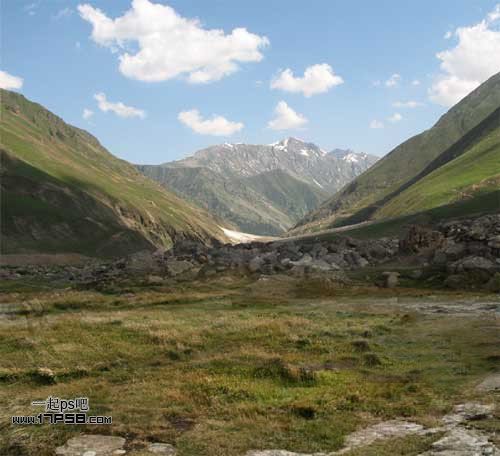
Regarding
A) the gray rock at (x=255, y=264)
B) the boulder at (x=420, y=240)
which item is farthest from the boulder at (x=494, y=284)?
the gray rock at (x=255, y=264)

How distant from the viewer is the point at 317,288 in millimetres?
51312

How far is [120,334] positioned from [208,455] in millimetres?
16872

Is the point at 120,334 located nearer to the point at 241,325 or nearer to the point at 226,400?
the point at 241,325

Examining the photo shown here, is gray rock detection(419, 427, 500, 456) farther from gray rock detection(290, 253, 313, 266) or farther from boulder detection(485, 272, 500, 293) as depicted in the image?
gray rock detection(290, 253, 313, 266)

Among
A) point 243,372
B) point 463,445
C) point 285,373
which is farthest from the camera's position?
point 243,372

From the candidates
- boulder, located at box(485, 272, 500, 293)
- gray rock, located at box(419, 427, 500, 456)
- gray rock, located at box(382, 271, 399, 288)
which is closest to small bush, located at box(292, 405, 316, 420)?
gray rock, located at box(419, 427, 500, 456)

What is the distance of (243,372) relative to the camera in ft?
66.2

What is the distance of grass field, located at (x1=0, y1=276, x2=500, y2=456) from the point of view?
45.8 ft

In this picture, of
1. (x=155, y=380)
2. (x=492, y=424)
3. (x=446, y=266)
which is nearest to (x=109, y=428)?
(x=155, y=380)

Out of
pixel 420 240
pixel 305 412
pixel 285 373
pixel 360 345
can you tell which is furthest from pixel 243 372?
pixel 420 240

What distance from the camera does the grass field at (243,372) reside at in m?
14.0

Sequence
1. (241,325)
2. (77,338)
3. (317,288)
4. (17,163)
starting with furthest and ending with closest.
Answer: (17,163), (317,288), (241,325), (77,338)

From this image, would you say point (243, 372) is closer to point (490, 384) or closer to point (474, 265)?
point (490, 384)

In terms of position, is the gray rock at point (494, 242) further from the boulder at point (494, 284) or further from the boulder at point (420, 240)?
the boulder at point (420, 240)
